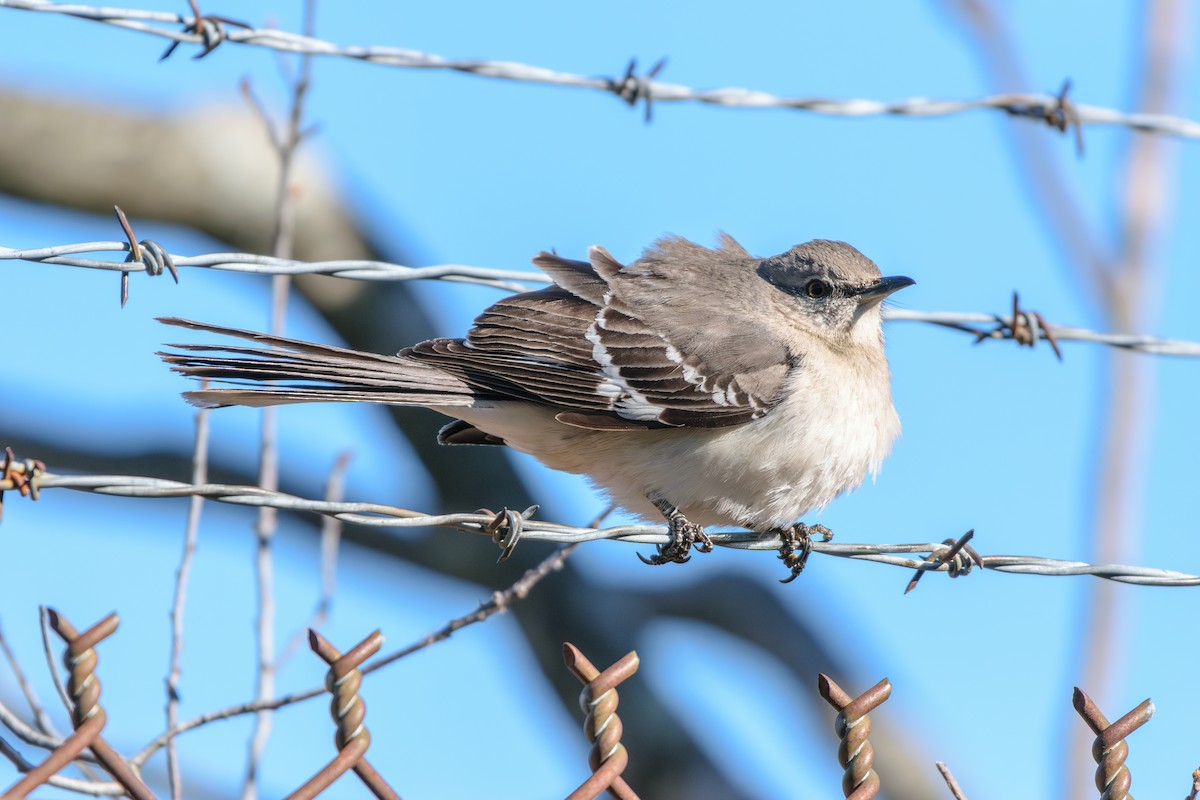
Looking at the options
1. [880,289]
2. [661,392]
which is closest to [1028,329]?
[880,289]

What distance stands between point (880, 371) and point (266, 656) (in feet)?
8.71

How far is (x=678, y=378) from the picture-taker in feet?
15.0

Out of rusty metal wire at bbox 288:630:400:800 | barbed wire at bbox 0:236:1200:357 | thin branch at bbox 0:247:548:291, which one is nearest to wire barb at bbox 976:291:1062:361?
barbed wire at bbox 0:236:1200:357

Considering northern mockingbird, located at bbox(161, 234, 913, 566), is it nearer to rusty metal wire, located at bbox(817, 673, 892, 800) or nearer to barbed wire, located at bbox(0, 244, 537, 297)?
barbed wire, located at bbox(0, 244, 537, 297)

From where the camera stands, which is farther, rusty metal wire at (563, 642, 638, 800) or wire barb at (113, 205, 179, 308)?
wire barb at (113, 205, 179, 308)

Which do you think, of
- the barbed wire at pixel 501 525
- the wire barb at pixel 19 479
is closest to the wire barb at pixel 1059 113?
the barbed wire at pixel 501 525

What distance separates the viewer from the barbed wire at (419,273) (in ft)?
11.1

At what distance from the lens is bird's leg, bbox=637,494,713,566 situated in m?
4.32

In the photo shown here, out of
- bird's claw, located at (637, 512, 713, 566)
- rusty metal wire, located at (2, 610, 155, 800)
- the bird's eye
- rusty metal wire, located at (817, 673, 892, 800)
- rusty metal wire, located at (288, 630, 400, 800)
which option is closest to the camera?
rusty metal wire, located at (2, 610, 155, 800)

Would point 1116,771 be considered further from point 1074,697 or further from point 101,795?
point 101,795

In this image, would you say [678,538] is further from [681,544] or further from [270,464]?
[270,464]

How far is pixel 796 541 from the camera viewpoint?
4480mm

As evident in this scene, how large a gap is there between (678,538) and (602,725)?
145 cm

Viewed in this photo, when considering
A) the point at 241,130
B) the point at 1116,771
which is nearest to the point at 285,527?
the point at 241,130
